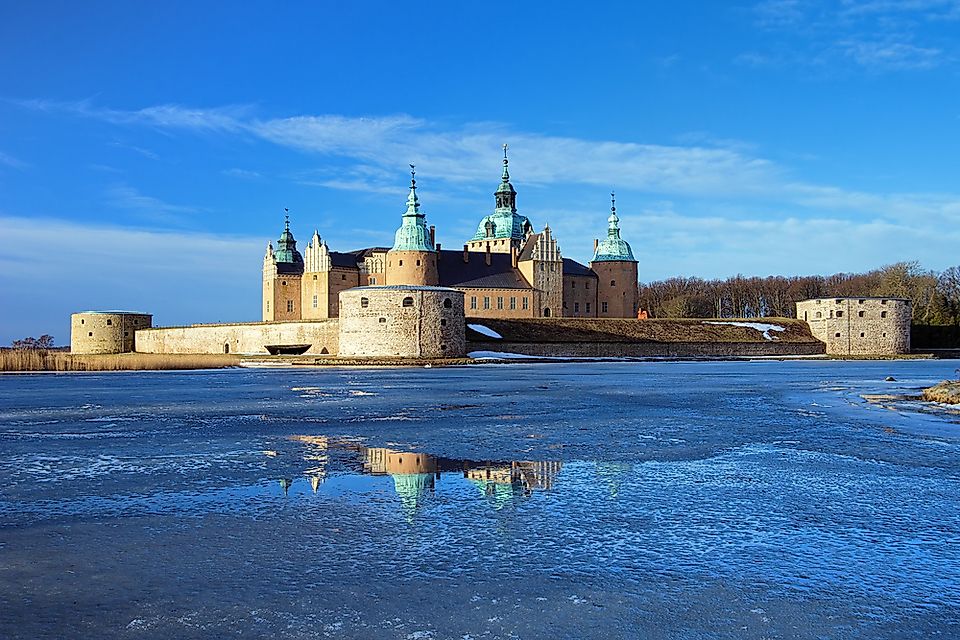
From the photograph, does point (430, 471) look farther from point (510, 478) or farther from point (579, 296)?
point (579, 296)

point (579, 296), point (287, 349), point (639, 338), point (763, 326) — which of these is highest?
point (579, 296)

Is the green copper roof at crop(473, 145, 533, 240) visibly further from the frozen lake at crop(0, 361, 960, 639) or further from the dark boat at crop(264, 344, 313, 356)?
the frozen lake at crop(0, 361, 960, 639)

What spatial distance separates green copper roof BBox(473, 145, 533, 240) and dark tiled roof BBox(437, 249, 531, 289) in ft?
20.0

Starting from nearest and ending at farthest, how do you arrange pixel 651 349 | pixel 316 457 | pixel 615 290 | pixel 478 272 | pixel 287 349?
pixel 316 457, pixel 287 349, pixel 651 349, pixel 478 272, pixel 615 290

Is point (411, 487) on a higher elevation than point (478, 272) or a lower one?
lower

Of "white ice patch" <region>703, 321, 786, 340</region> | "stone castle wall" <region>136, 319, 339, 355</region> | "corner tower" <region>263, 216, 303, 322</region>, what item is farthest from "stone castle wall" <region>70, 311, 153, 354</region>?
"white ice patch" <region>703, 321, 786, 340</region>

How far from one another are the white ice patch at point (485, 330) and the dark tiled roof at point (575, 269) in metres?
15.6

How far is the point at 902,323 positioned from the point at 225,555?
60.4m

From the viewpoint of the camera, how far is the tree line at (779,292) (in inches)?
2891

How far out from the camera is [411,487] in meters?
7.60

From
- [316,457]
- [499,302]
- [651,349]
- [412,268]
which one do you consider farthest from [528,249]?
[316,457]

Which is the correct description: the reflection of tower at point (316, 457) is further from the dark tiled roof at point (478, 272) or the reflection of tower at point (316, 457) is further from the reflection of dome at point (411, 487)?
the dark tiled roof at point (478, 272)

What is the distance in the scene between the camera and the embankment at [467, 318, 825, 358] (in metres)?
49.6

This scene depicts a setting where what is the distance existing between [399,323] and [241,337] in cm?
1433
